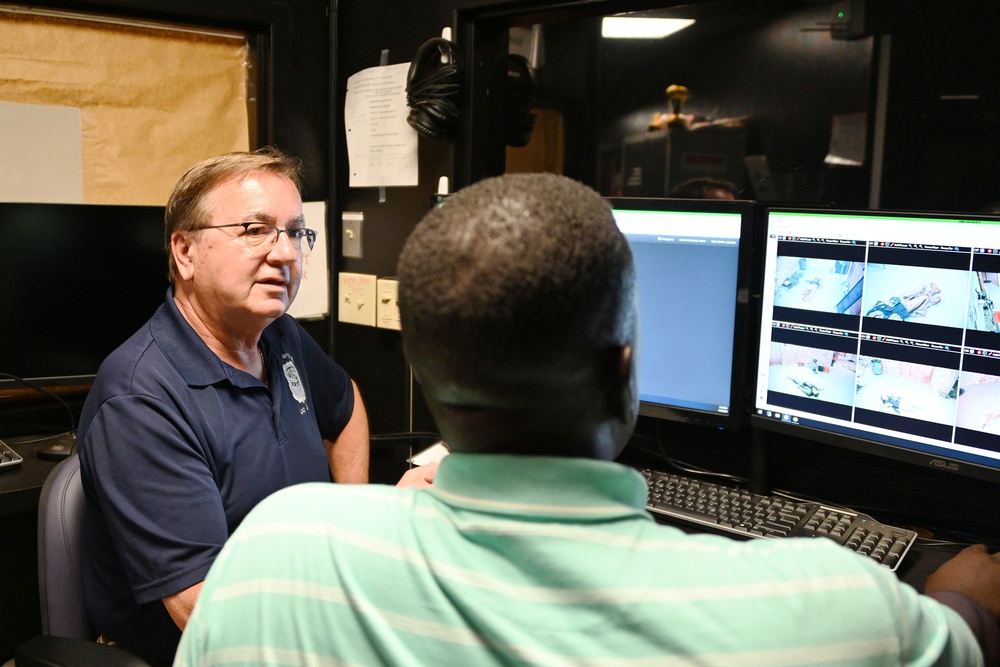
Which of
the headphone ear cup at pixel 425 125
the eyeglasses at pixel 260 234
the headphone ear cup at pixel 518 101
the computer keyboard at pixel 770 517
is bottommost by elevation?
the computer keyboard at pixel 770 517

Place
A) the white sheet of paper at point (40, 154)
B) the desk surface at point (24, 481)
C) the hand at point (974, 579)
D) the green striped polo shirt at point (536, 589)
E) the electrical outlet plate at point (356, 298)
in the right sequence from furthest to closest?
the electrical outlet plate at point (356, 298), the white sheet of paper at point (40, 154), the desk surface at point (24, 481), the hand at point (974, 579), the green striped polo shirt at point (536, 589)

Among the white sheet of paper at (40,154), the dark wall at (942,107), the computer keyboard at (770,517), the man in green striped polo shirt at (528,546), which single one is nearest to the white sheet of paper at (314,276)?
the white sheet of paper at (40,154)

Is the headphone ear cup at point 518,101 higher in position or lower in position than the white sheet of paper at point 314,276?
higher

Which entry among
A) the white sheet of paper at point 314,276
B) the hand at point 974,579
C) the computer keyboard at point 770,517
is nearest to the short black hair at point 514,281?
the hand at point 974,579

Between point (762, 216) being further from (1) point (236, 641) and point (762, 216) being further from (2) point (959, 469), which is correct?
(1) point (236, 641)

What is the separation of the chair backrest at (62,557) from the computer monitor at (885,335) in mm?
1173

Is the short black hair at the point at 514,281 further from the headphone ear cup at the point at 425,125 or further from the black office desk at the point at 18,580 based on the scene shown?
the black office desk at the point at 18,580

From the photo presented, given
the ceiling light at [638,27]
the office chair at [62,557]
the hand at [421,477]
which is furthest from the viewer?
the ceiling light at [638,27]

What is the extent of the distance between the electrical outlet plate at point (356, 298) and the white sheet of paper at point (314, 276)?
0.05 metres

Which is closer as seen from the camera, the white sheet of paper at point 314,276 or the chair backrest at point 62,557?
the chair backrest at point 62,557

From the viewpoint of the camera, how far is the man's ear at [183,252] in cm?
146

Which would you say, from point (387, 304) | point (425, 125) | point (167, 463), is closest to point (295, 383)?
point (167, 463)

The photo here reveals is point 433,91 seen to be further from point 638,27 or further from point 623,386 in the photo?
point 623,386

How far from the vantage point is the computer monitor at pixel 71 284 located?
1.85 meters
